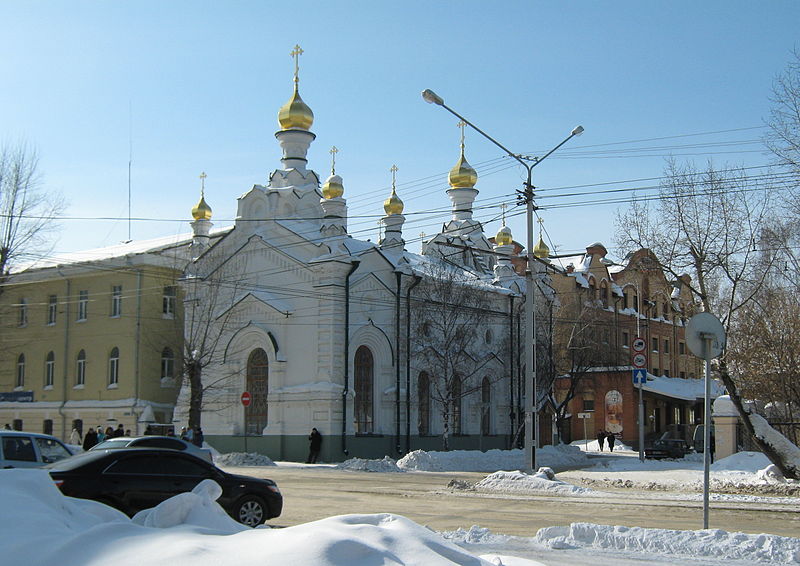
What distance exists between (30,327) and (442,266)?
76.9 ft

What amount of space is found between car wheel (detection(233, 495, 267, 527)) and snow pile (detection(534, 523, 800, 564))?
14.3 ft

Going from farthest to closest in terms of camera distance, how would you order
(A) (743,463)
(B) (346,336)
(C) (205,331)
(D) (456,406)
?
(D) (456,406)
(C) (205,331)
(B) (346,336)
(A) (743,463)

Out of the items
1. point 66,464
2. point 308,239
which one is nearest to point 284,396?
point 308,239

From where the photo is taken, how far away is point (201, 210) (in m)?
44.6

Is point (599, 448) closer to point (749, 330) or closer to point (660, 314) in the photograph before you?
point (660, 314)

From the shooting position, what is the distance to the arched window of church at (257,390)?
127 ft

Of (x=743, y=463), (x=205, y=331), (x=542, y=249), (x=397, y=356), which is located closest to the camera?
(x=743, y=463)

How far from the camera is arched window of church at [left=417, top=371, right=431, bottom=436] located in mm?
40938

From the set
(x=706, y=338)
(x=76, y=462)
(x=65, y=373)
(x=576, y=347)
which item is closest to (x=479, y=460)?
(x=576, y=347)

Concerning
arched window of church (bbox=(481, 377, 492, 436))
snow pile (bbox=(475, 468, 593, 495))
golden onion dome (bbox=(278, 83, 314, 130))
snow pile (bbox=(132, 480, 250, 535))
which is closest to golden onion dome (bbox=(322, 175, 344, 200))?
golden onion dome (bbox=(278, 83, 314, 130))

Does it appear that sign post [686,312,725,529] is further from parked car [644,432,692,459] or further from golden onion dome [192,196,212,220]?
golden onion dome [192,196,212,220]

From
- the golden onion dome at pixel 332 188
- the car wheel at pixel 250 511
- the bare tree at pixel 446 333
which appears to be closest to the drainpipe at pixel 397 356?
the bare tree at pixel 446 333

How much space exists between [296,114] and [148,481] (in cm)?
3093

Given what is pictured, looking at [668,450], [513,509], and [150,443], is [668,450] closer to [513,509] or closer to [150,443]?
[513,509]
